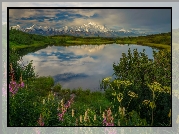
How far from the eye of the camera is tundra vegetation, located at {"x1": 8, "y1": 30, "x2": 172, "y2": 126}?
5.85 m

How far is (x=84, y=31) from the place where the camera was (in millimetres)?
5930

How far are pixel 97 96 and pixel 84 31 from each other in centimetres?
93

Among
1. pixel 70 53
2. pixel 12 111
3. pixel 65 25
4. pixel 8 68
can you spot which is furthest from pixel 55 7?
pixel 12 111

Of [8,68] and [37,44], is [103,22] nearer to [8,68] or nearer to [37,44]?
[37,44]

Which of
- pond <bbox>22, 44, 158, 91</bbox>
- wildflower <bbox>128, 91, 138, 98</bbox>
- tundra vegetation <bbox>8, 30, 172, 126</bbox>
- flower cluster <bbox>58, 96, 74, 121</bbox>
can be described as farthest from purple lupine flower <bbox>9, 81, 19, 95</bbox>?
wildflower <bbox>128, 91, 138, 98</bbox>

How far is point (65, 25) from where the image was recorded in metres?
5.88

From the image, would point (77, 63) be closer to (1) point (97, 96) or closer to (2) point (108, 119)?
(1) point (97, 96)

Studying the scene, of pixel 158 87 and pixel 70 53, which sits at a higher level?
pixel 70 53

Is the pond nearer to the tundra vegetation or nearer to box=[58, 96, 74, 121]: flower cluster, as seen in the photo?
the tundra vegetation

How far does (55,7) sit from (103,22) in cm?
70

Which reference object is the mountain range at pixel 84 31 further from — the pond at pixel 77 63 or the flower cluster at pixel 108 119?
the flower cluster at pixel 108 119

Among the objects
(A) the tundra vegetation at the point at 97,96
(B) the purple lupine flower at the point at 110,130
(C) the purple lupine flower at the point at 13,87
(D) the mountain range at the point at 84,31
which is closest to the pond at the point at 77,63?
(A) the tundra vegetation at the point at 97,96

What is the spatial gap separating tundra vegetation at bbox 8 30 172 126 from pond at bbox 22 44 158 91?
0.07 m

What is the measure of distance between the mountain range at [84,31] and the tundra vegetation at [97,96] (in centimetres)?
7
